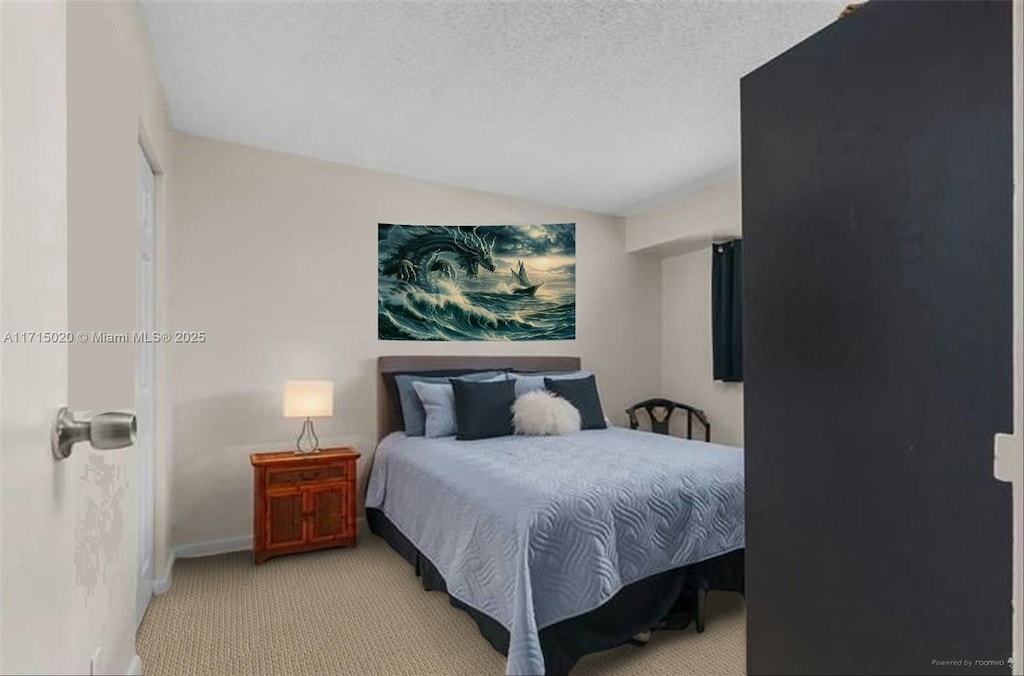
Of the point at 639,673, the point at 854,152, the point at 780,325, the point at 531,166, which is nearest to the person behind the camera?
the point at 854,152

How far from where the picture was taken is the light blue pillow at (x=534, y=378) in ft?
13.0

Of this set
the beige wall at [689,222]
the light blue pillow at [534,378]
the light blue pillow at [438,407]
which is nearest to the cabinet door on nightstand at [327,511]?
the light blue pillow at [438,407]

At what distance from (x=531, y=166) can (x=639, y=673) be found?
3.00 meters

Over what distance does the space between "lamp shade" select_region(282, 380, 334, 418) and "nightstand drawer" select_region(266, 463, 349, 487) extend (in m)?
0.33

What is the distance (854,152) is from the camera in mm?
894

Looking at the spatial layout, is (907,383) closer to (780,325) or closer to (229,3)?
(780,325)

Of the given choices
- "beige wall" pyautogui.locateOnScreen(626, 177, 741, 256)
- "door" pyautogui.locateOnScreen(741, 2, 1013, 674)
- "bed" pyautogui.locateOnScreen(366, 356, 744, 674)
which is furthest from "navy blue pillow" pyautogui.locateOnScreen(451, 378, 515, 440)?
"door" pyautogui.locateOnScreen(741, 2, 1013, 674)

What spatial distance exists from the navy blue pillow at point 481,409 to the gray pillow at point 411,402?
202 millimetres

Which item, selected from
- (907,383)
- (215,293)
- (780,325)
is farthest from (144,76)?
(907,383)

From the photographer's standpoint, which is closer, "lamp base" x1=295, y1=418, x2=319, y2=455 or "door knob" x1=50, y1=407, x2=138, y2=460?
"door knob" x1=50, y1=407, x2=138, y2=460

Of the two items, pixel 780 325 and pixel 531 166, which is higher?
pixel 531 166

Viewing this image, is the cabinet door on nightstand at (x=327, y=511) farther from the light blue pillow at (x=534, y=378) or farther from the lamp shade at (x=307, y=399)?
the light blue pillow at (x=534, y=378)

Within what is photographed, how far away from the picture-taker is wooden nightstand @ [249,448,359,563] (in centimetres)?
327

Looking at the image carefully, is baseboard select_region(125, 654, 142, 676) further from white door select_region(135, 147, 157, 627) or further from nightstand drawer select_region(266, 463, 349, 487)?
nightstand drawer select_region(266, 463, 349, 487)
